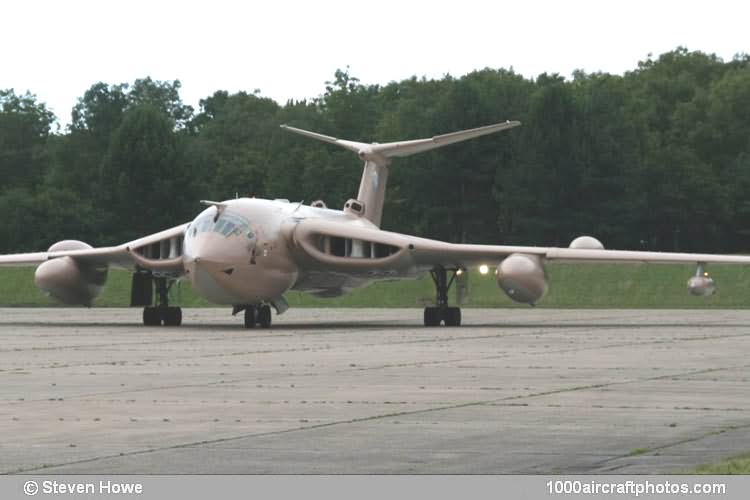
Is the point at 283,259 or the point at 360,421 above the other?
the point at 283,259

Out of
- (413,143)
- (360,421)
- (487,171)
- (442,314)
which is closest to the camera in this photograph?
(360,421)

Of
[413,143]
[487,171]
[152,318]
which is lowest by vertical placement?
[152,318]

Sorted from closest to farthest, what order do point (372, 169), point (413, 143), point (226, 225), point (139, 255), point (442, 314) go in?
point (226, 225)
point (139, 255)
point (442, 314)
point (413, 143)
point (372, 169)

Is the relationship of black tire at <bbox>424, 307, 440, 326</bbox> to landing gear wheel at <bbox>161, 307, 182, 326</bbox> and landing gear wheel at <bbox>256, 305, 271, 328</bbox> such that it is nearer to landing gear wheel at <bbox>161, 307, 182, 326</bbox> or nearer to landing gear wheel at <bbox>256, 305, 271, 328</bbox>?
landing gear wheel at <bbox>256, 305, 271, 328</bbox>

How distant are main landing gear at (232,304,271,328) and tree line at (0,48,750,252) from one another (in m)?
61.1

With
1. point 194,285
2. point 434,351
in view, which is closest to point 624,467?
point 434,351

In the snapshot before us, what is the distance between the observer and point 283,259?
3762 centimetres

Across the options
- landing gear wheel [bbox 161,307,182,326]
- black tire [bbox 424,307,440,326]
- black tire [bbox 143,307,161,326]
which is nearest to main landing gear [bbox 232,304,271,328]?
landing gear wheel [bbox 161,307,182,326]

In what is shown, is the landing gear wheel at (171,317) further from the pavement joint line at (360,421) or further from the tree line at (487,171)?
the tree line at (487,171)

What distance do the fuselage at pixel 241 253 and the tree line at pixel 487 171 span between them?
200 ft

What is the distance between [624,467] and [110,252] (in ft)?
96.4

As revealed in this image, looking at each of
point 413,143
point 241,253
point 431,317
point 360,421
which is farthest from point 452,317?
point 360,421

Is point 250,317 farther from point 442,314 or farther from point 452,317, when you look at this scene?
point 452,317

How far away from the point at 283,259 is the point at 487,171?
74911 mm
